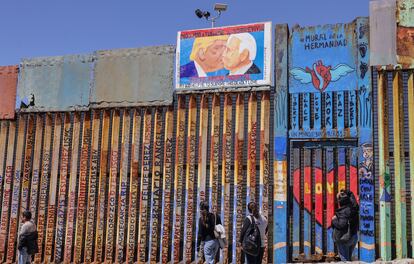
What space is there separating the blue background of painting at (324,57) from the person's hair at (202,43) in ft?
4.93

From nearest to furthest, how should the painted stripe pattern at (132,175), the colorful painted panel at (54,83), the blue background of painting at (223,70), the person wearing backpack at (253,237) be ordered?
the person wearing backpack at (253,237), the blue background of painting at (223,70), the painted stripe pattern at (132,175), the colorful painted panel at (54,83)

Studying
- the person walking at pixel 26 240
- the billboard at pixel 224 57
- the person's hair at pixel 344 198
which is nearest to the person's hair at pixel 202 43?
the billboard at pixel 224 57

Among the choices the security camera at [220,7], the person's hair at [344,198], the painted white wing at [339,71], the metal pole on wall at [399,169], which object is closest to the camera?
the person's hair at [344,198]

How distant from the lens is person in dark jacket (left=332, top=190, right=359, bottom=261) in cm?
772

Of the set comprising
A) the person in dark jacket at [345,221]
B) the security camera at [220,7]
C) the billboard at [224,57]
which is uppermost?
the security camera at [220,7]

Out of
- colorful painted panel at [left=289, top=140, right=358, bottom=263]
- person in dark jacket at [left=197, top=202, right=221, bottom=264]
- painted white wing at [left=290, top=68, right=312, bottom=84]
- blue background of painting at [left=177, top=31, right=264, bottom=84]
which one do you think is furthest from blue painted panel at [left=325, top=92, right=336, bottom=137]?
person in dark jacket at [left=197, top=202, right=221, bottom=264]

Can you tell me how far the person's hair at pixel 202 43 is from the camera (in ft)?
34.1

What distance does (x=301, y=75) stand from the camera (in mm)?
9750

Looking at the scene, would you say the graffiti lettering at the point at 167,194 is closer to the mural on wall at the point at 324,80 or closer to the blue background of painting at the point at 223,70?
the blue background of painting at the point at 223,70

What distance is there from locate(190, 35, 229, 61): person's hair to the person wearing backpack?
393 cm

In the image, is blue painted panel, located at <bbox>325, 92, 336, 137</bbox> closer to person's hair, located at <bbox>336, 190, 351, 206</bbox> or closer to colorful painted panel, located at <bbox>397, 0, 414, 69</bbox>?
colorful painted panel, located at <bbox>397, 0, 414, 69</bbox>

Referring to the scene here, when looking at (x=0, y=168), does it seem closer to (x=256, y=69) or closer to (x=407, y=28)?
(x=256, y=69)

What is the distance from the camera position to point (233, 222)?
9914 millimetres

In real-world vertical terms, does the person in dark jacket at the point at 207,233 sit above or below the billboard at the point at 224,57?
below
